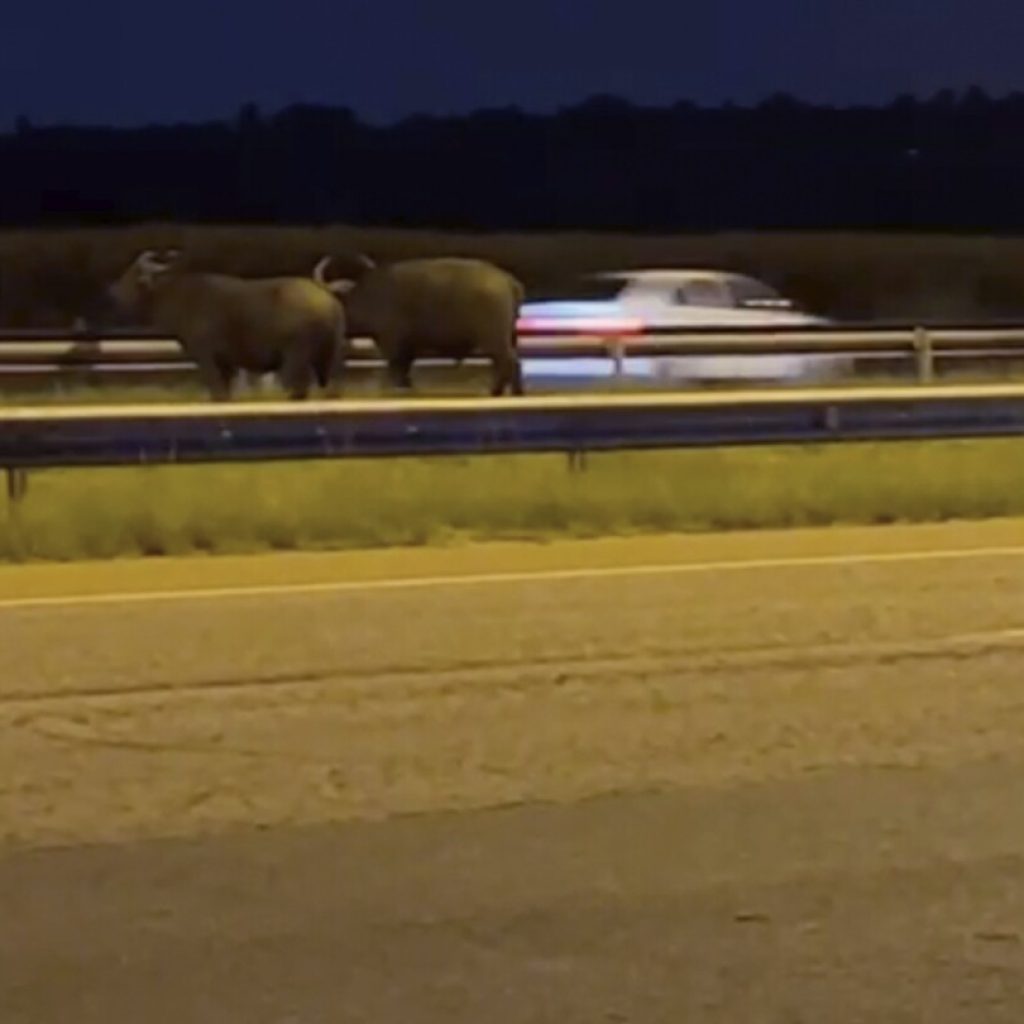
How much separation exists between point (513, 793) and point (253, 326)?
16486 mm

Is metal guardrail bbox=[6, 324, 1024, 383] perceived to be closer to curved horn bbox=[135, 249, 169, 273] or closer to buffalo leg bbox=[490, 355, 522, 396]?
curved horn bbox=[135, 249, 169, 273]

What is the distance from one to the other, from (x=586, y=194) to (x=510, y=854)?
62.0m

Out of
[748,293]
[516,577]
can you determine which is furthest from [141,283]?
[516,577]

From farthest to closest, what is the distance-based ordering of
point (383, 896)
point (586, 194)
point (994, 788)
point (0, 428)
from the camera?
1. point (586, 194)
2. point (0, 428)
3. point (994, 788)
4. point (383, 896)

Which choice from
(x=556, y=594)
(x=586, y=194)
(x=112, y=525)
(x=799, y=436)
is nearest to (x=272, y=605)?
(x=556, y=594)

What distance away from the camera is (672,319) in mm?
33562

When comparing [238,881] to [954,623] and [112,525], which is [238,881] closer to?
[954,623]

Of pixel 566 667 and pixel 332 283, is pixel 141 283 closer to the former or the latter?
pixel 332 283

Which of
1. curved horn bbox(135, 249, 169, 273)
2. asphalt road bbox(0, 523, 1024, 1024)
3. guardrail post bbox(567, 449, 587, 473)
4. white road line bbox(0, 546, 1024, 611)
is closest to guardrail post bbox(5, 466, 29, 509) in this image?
asphalt road bbox(0, 523, 1024, 1024)

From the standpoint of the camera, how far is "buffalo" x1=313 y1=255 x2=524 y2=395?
87.9 ft

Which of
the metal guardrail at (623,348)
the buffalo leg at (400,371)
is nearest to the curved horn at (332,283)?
the metal guardrail at (623,348)

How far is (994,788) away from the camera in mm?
9148

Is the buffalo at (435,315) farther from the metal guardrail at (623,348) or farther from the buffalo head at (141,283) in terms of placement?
the buffalo head at (141,283)

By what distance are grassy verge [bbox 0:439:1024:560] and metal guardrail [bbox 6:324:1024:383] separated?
970 cm
